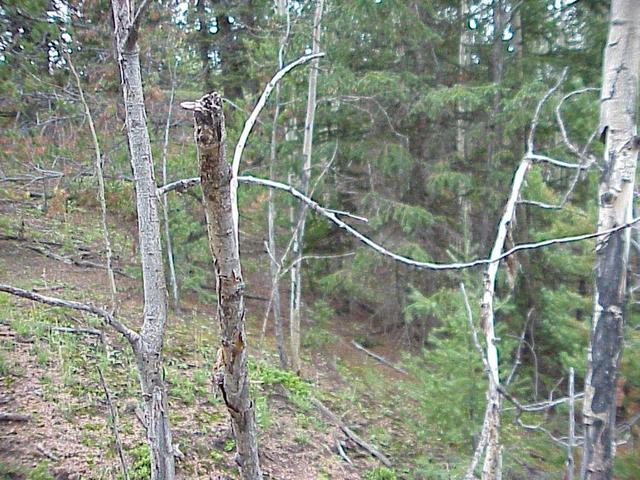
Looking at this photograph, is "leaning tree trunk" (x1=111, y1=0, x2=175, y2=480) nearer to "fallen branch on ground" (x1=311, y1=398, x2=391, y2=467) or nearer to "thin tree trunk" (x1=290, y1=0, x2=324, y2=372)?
"fallen branch on ground" (x1=311, y1=398, x2=391, y2=467)

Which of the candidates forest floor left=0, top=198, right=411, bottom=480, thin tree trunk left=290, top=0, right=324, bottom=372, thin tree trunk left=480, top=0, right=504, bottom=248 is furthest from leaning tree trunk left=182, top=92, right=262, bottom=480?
thin tree trunk left=480, top=0, right=504, bottom=248

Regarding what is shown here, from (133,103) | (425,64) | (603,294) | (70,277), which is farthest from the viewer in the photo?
(425,64)

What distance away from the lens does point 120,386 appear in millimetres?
5629

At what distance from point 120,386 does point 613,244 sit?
4.82m

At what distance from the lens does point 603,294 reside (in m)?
2.82

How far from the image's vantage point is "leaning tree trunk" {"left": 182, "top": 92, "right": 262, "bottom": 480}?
1210mm

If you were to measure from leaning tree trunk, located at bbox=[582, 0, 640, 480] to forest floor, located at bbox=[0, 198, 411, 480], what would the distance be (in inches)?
101

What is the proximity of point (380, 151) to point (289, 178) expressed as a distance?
1.62m

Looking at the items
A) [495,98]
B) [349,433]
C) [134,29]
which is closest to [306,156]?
[495,98]

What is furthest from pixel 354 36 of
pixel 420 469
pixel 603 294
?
pixel 603 294

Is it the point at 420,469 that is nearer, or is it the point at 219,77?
the point at 420,469

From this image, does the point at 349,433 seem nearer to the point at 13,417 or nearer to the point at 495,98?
the point at 13,417

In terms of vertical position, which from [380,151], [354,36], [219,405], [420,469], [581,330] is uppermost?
[354,36]

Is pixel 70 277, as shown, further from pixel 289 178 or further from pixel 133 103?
pixel 133 103
